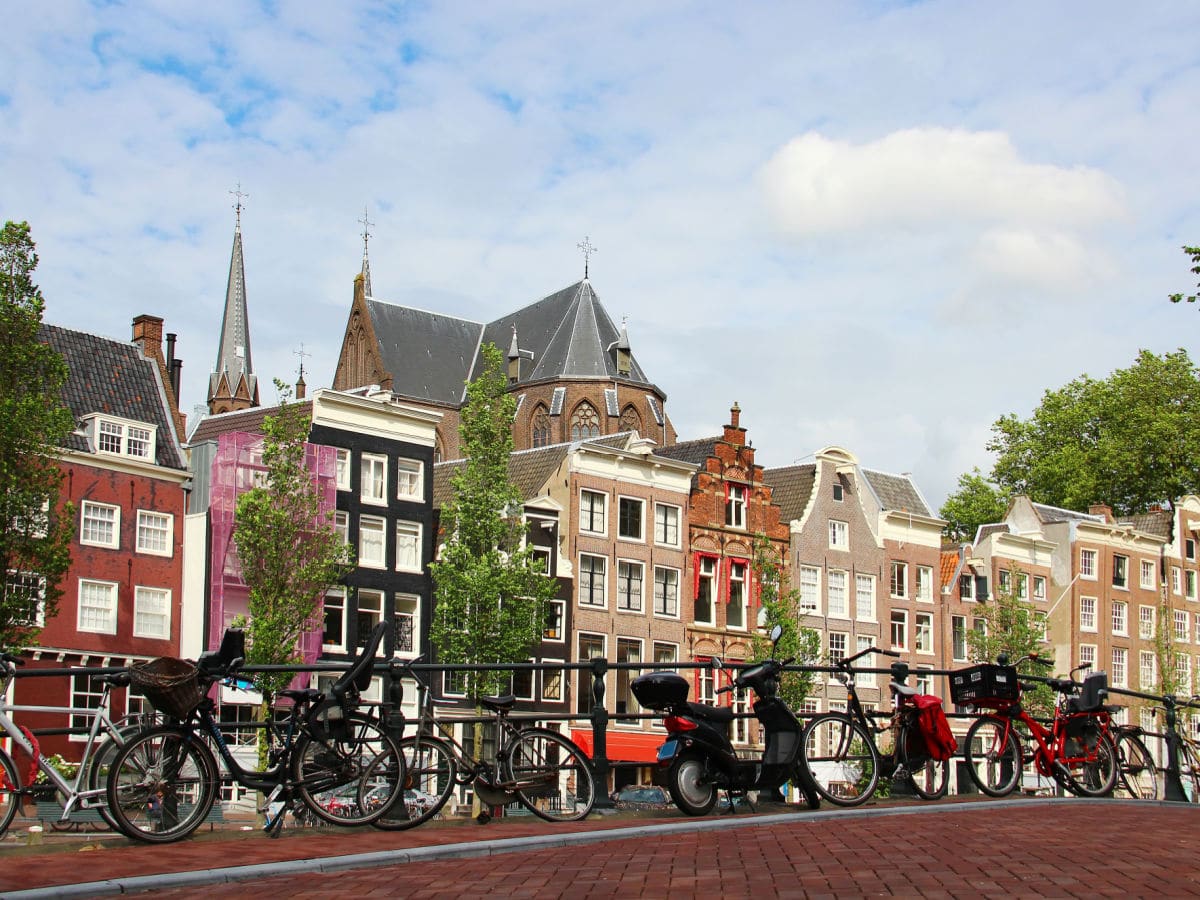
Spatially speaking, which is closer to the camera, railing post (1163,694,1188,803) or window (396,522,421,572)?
railing post (1163,694,1188,803)

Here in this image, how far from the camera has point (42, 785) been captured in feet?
29.8

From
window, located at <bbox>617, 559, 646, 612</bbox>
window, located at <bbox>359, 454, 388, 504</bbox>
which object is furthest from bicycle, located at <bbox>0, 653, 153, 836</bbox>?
window, located at <bbox>617, 559, 646, 612</bbox>

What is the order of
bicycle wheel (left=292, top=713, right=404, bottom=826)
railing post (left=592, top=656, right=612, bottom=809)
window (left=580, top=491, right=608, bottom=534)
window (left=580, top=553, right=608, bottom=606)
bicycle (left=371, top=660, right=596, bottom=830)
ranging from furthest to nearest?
window (left=580, top=491, right=608, bottom=534) < window (left=580, top=553, right=608, bottom=606) < railing post (left=592, top=656, right=612, bottom=809) < bicycle (left=371, top=660, right=596, bottom=830) < bicycle wheel (left=292, top=713, right=404, bottom=826)

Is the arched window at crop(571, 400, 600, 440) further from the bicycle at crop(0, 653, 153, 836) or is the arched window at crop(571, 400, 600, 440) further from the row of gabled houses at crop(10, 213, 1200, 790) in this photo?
the bicycle at crop(0, 653, 153, 836)

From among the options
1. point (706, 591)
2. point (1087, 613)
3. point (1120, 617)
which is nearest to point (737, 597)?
point (706, 591)

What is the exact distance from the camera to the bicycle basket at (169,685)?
9.26 m

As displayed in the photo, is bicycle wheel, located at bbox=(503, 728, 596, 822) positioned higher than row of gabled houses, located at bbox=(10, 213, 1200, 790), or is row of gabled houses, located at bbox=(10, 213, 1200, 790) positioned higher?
row of gabled houses, located at bbox=(10, 213, 1200, 790)

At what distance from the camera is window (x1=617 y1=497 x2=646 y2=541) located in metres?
48.9

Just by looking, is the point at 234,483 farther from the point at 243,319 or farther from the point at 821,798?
the point at 243,319

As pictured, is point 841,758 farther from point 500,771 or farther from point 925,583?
point 925,583

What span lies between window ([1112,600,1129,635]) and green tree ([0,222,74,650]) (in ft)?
148

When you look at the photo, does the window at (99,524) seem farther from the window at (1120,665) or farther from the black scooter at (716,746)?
the window at (1120,665)

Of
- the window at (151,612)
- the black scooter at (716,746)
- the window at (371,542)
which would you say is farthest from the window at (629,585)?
the black scooter at (716,746)

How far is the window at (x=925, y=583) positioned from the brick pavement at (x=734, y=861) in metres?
47.6
